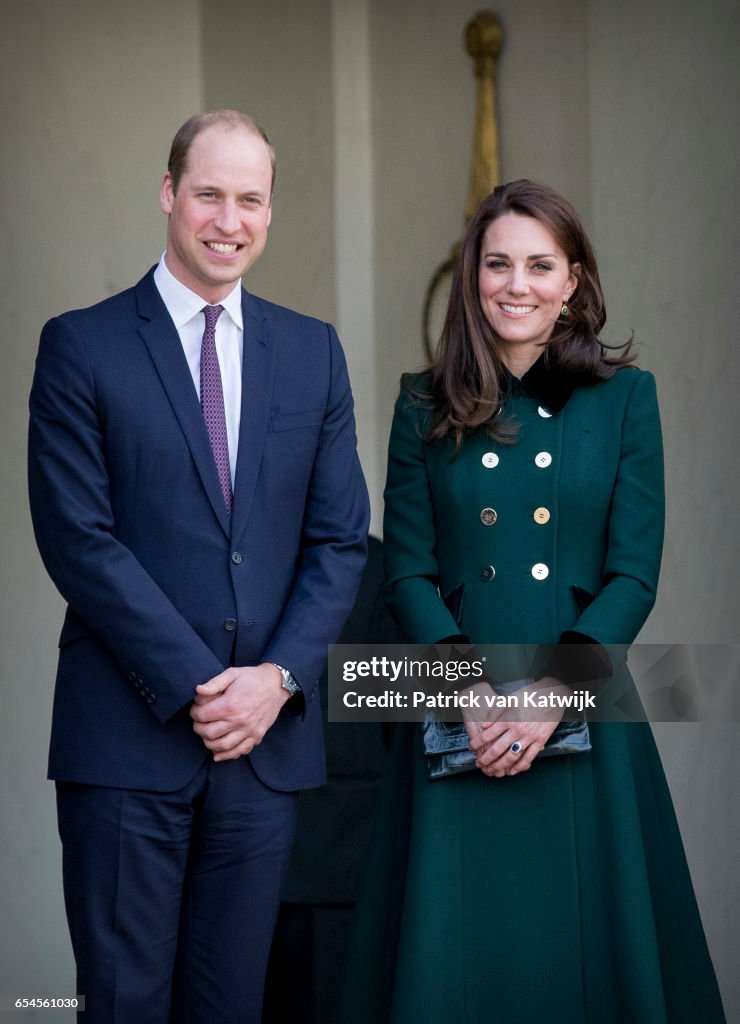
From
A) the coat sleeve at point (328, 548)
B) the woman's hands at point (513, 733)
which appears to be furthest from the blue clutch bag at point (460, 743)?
the coat sleeve at point (328, 548)

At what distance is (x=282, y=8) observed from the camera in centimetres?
557

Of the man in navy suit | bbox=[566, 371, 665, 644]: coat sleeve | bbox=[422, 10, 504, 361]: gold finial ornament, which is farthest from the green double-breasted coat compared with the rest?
bbox=[422, 10, 504, 361]: gold finial ornament

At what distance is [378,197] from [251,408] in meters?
2.50

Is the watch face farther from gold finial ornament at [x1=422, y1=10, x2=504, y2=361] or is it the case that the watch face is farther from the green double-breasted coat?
gold finial ornament at [x1=422, y1=10, x2=504, y2=361]

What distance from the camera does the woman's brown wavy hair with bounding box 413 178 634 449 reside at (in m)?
3.63

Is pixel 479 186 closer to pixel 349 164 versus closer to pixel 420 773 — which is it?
pixel 349 164

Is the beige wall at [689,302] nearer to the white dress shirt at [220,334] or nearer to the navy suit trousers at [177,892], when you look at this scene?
the white dress shirt at [220,334]

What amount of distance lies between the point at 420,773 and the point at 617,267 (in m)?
1.94

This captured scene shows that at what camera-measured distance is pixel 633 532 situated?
3539 millimetres

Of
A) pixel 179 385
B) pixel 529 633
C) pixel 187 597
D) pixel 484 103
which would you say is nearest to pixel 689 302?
pixel 484 103

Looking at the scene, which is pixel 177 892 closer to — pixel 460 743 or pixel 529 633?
pixel 460 743

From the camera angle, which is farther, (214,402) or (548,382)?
(548,382)

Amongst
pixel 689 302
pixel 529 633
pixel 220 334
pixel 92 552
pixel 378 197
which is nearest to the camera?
pixel 92 552

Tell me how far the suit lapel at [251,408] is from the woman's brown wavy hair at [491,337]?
42 centimetres
